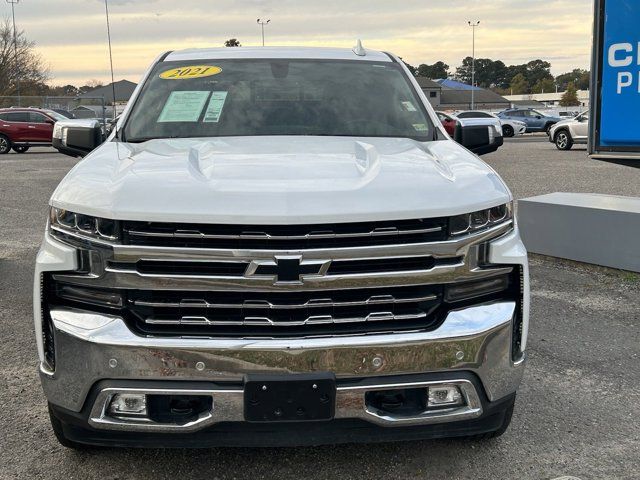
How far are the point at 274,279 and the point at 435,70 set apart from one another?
551 feet

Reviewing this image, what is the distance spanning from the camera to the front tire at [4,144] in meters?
24.1

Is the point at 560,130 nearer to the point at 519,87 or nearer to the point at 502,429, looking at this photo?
the point at 502,429

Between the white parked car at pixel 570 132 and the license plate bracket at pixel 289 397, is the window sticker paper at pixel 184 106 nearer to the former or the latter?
the license plate bracket at pixel 289 397

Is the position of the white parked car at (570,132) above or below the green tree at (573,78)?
below

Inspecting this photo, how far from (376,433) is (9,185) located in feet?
45.1

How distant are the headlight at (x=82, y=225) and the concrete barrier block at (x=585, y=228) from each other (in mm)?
5012

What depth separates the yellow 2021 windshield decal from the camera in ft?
13.1

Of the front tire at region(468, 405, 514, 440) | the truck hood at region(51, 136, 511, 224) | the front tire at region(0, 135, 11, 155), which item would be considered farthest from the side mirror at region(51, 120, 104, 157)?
the front tire at region(0, 135, 11, 155)

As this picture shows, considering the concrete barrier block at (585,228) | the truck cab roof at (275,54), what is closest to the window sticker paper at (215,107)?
the truck cab roof at (275,54)

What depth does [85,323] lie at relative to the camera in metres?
2.40

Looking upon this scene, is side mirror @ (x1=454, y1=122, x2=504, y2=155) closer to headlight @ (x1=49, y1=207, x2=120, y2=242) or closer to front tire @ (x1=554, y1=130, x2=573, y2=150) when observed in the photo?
headlight @ (x1=49, y1=207, x2=120, y2=242)

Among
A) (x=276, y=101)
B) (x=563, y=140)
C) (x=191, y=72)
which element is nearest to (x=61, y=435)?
(x=276, y=101)

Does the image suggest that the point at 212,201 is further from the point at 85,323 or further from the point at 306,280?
the point at 85,323

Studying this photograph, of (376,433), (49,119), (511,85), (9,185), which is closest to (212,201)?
(376,433)
